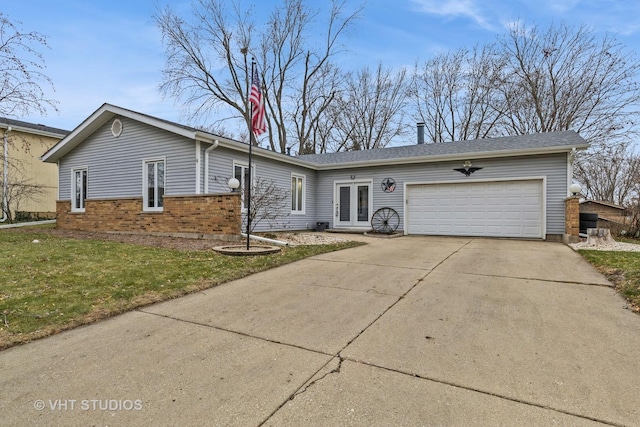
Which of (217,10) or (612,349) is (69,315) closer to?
(612,349)

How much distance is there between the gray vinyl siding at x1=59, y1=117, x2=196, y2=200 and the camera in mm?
9945

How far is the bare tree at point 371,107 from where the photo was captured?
78.6 ft

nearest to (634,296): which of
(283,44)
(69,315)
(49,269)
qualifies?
(69,315)

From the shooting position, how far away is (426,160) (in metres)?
12.1

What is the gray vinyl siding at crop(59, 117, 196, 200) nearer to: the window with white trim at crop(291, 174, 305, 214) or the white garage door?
the window with white trim at crop(291, 174, 305, 214)

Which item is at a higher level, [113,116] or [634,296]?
[113,116]

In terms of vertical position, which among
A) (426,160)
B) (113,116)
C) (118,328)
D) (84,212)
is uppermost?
(113,116)

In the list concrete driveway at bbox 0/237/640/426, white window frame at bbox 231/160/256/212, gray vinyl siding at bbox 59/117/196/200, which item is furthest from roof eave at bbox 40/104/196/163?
concrete driveway at bbox 0/237/640/426

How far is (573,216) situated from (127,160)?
13.7 metres

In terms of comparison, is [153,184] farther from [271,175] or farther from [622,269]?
[622,269]

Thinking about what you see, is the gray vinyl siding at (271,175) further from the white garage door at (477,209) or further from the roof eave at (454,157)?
the white garage door at (477,209)

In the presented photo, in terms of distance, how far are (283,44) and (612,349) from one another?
2467cm

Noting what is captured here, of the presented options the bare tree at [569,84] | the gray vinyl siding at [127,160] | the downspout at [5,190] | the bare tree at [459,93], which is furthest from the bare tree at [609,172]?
the downspout at [5,190]

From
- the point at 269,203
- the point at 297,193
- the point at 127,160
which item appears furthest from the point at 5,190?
the point at 297,193
